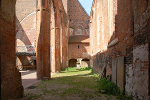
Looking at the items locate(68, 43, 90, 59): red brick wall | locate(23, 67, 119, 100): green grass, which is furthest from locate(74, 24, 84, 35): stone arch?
locate(23, 67, 119, 100): green grass

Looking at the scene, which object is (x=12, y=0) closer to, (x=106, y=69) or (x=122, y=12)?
(x=122, y=12)

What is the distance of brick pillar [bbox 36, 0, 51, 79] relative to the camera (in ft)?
31.7

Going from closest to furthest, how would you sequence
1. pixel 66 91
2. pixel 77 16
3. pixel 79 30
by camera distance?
pixel 66 91
pixel 77 16
pixel 79 30

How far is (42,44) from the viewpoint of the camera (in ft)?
32.0

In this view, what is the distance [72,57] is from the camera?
89.7 feet

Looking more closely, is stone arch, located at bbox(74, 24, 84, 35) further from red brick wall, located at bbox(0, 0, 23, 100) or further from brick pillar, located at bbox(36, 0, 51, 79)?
red brick wall, located at bbox(0, 0, 23, 100)

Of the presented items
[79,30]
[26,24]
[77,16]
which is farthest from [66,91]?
[77,16]

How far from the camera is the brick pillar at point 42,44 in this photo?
966cm

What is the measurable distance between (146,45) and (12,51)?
415 cm

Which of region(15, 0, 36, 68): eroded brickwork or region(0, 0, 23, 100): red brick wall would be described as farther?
region(15, 0, 36, 68): eroded brickwork

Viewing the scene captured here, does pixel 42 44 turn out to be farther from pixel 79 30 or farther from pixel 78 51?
pixel 79 30

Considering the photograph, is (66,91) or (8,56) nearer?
(8,56)

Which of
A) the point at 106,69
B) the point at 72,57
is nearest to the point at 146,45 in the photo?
the point at 106,69

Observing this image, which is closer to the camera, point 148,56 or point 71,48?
point 148,56
